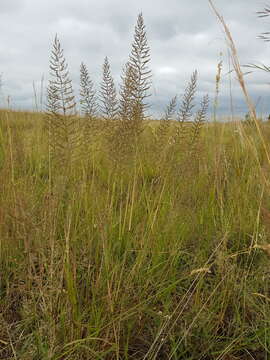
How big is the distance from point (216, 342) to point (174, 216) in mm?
530

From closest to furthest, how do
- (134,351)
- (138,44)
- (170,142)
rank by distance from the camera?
1. (134,351)
2. (138,44)
3. (170,142)

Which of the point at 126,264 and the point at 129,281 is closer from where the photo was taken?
the point at 129,281

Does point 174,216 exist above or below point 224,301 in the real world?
above

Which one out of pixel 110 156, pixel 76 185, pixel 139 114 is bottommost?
pixel 76 185

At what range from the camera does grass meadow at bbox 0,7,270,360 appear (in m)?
1.02

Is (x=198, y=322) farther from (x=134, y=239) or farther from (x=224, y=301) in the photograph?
(x=134, y=239)

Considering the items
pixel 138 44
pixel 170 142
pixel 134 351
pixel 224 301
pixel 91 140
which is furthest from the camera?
pixel 170 142

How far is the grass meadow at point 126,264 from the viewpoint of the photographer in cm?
102

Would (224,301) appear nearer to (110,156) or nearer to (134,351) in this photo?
(134,351)

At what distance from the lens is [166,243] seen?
→ 1.44m

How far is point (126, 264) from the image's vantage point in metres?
1.42

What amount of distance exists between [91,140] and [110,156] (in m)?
0.11

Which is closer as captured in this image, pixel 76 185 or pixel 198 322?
pixel 198 322

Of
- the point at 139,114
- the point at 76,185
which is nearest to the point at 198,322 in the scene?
the point at 76,185
